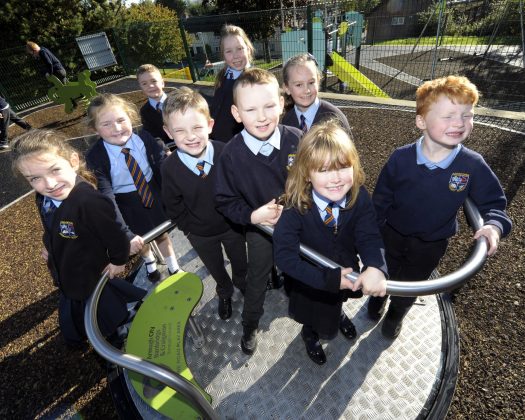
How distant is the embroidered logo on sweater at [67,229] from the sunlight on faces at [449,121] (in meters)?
2.23

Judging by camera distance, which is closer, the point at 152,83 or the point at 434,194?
the point at 434,194

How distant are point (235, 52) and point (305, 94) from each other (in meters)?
1.14

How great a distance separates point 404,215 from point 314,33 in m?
8.98

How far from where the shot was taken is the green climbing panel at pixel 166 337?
2100 mm

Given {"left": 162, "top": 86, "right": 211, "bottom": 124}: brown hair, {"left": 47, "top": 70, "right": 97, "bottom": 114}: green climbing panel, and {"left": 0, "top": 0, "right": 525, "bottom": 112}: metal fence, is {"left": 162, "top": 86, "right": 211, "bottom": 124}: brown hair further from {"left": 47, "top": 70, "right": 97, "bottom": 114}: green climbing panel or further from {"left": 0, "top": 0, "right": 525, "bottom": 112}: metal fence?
{"left": 47, "top": 70, "right": 97, "bottom": 114}: green climbing panel

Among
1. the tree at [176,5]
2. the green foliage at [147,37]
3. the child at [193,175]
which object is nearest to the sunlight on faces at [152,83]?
the child at [193,175]

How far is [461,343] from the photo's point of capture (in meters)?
2.53

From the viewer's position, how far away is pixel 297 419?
214cm

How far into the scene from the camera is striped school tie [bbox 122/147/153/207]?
2688 millimetres

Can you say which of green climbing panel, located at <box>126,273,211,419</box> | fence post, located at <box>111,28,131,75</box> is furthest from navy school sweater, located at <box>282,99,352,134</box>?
fence post, located at <box>111,28,131,75</box>

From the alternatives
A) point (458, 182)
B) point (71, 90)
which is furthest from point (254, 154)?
point (71, 90)

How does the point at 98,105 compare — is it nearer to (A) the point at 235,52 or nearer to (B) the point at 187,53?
(A) the point at 235,52

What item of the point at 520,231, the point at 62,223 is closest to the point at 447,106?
the point at 62,223

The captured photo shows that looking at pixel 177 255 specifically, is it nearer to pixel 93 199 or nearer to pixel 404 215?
pixel 93 199
